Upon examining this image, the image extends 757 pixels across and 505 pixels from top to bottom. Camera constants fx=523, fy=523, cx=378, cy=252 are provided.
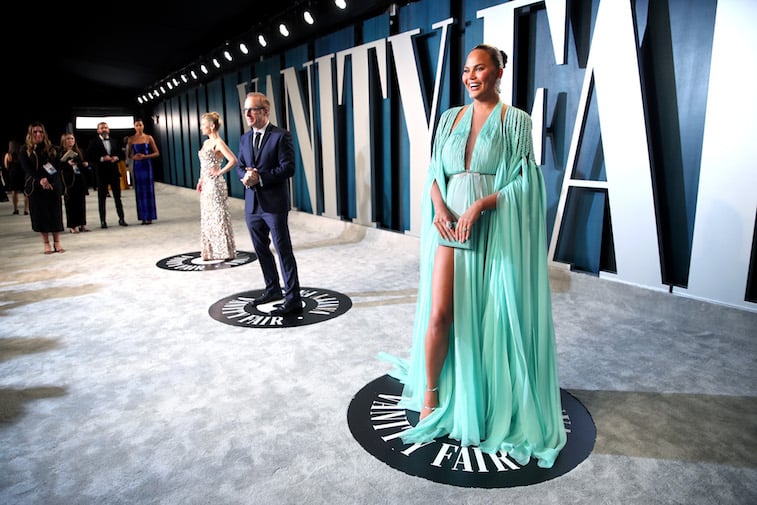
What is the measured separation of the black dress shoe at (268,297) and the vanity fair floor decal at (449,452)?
78.8 inches

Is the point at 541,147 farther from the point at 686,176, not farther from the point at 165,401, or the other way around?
the point at 165,401

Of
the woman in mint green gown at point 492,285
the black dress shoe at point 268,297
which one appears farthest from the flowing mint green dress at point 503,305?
the black dress shoe at point 268,297

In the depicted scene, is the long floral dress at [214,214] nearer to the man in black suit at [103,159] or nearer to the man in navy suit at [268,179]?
the man in navy suit at [268,179]

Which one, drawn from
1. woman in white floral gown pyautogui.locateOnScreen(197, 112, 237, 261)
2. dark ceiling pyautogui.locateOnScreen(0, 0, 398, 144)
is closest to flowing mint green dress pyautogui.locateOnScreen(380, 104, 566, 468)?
woman in white floral gown pyautogui.locateOnScreen(197, 112, 237, 261)

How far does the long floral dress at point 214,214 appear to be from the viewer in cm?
605

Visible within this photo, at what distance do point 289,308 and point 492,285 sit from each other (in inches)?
91.0

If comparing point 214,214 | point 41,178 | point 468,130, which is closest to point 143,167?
point 41,178

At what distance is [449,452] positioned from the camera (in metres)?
2.28

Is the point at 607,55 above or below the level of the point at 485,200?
above

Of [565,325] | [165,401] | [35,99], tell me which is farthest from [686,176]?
[35,99]

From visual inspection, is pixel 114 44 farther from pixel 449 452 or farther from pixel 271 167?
pixel 449 452

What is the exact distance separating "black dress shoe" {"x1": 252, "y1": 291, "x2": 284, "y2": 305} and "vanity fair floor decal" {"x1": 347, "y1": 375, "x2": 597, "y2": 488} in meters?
2.00

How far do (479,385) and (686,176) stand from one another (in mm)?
2840

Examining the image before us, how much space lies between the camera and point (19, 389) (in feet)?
9.72
